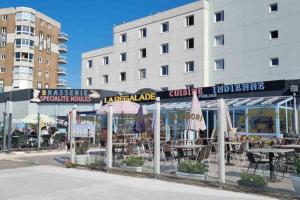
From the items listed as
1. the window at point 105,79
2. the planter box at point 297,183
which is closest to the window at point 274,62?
the window at point 105,79

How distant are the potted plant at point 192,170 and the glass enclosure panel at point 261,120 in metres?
9.96

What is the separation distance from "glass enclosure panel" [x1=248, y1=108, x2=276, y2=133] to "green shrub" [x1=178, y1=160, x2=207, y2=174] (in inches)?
391

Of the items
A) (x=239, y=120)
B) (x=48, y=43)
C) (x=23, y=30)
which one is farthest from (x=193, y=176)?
(x=48, y=43)

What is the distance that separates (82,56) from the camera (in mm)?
54125

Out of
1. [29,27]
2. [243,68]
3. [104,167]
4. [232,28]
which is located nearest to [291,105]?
[104,167]

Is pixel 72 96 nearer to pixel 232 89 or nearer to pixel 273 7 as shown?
pixel 232 89

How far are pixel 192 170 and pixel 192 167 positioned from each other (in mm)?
90

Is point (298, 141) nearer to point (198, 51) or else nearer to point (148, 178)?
point (148, 178)

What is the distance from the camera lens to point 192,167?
438 inches

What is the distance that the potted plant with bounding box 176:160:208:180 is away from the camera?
10.9 m

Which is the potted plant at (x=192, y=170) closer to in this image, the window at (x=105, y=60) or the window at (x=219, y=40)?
the window at (x=219, y=40)

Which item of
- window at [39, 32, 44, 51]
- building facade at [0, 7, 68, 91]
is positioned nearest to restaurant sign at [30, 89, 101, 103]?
building facade at [0, 7, 68, 91]

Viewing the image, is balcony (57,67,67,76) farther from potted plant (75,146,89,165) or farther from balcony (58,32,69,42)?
potted plant (75,146,89,165)

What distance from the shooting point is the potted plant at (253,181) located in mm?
9406
